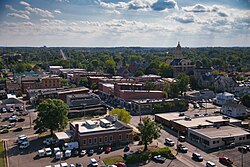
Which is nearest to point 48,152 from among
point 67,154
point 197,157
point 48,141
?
point 67,154

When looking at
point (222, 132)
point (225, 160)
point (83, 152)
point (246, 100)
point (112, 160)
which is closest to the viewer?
point (225, 160)

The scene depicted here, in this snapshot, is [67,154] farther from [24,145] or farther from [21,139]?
[21,139]

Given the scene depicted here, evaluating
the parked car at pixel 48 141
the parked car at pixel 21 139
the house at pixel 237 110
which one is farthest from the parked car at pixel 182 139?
the parked car at pixel 21 139

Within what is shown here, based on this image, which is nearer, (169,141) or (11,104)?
(169,141)

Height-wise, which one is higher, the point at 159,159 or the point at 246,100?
the point at 246,100

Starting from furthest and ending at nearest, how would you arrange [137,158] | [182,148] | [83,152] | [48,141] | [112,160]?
[48,141]
[182,148]
[83,152]
[112,160]
[137,158]

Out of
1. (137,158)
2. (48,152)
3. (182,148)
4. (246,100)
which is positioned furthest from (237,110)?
(48,152)

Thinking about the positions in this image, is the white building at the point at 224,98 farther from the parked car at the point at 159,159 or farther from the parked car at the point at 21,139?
the parked car at the point at 21,139

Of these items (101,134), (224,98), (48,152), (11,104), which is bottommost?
(48,152)
